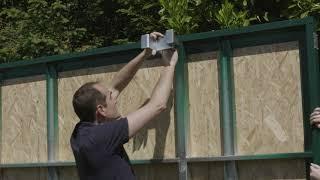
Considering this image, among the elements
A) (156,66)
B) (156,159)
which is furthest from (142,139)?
(156,66)

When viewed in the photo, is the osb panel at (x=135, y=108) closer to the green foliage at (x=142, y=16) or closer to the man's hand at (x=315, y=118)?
the man's hand at (x=315, y=118)

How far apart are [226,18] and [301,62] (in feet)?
7.71

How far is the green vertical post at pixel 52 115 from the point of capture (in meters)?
5.50

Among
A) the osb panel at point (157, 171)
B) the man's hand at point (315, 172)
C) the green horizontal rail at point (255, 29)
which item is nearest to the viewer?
the man's hand at point (315, 172)

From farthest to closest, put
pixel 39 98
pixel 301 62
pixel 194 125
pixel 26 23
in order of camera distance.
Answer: pixel 26 23, pixel 39 98, pixel 194 125, pixel 301 62

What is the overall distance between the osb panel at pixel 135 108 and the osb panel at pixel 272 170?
60 cm

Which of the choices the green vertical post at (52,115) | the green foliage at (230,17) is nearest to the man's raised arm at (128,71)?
the green vertical post at (52,115)

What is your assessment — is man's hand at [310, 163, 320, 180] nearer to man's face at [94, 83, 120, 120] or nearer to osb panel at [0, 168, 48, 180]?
man's face at [94, 83, 120, 120]

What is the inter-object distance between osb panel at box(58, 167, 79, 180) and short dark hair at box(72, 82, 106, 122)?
4.79 feet

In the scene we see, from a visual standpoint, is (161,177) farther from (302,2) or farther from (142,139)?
(302,2)

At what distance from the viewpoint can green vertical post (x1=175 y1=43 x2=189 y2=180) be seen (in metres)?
4.59

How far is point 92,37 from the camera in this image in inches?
414

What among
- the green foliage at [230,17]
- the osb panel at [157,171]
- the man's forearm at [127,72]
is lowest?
the osb panel at [157,171]

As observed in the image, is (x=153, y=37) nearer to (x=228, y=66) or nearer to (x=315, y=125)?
(x=228, y=66)
